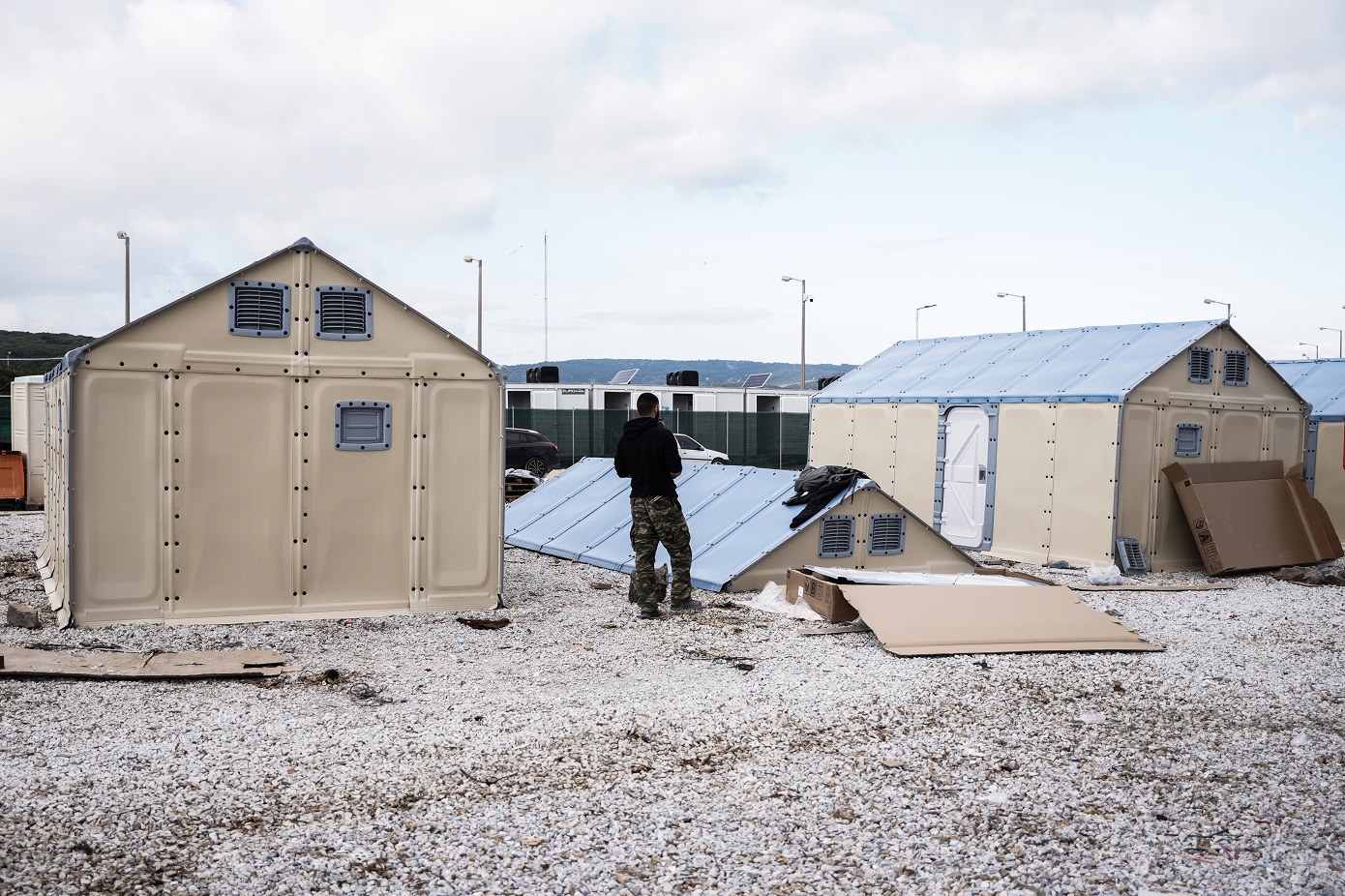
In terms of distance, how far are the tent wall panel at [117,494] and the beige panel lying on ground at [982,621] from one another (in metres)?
5.48

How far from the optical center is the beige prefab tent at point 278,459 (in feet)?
25.1

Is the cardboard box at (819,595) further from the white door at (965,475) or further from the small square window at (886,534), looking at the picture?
the white door at (965,475)

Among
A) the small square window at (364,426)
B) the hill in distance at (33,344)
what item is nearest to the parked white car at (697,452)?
the small square window at (364,426)

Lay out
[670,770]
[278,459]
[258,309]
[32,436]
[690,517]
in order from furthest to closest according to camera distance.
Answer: [32,436], [690,517], [278,459], [258,309], [670,770]

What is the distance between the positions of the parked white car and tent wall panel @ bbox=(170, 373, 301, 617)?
63.6 ft

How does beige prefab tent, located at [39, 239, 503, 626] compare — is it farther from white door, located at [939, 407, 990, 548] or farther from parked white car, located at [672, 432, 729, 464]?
parked white car, located at [672, 432, 729, 464]

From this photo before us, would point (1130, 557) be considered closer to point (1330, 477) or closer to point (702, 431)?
point (1330, 477)

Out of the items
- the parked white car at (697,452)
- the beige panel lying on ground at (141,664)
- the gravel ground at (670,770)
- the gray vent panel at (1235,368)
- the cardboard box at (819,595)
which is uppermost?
the gray vent panel at (1235,368)

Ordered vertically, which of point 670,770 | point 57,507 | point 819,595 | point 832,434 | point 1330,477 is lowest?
point 670,770

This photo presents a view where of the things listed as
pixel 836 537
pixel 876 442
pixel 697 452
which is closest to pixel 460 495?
pixel 836 537

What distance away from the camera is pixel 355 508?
27.2 feet

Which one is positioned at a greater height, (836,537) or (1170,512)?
(1170,512)

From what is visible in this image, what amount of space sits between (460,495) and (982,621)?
14.3 ft

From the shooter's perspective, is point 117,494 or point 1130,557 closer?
point 117,494
